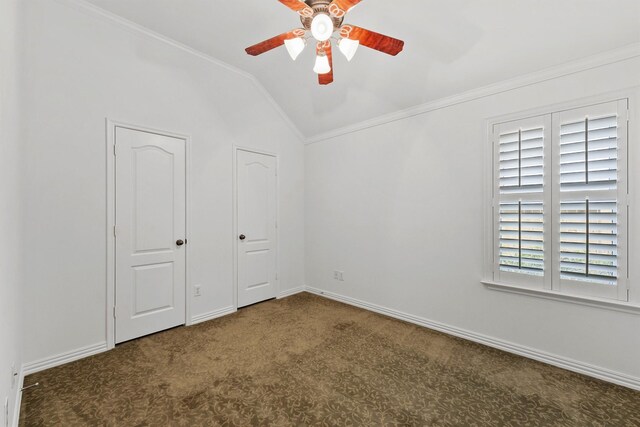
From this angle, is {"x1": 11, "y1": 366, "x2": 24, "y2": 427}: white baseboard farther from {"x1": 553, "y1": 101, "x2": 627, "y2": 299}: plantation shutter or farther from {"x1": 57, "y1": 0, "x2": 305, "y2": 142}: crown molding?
{"x1": 553, "y1": 101, "x2": 627, "y2": 299}: plantation shutter

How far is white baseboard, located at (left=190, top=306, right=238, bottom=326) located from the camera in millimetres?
3270

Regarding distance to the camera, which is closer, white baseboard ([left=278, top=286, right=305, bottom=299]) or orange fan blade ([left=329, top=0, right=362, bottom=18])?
orange fan blade ([left=329, top=0, right=362, bottom=18])

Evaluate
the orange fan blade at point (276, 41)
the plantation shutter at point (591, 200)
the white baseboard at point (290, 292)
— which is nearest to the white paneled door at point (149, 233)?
the white baseboard at point (290, 292)

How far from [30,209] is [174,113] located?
1.53 metres

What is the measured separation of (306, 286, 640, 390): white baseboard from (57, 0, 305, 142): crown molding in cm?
300

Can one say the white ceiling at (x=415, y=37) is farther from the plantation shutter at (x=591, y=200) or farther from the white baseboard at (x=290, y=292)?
the white baseboard at (x=290, y=292)

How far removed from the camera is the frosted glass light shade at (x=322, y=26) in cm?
168

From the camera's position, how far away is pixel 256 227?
393 centimetres

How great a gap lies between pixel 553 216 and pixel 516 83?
122 cm

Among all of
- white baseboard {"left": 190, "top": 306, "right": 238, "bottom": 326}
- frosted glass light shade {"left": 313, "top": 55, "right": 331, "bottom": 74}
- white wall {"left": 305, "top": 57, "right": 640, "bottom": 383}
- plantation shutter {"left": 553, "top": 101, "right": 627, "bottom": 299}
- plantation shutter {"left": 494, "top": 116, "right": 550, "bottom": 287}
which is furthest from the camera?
white baseboard {"left": 190, "top": 306, "right": 238, "bottom": 326}

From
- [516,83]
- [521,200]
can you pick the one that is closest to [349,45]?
[516,83]

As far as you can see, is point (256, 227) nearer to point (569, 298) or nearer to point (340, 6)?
point (340, 6)

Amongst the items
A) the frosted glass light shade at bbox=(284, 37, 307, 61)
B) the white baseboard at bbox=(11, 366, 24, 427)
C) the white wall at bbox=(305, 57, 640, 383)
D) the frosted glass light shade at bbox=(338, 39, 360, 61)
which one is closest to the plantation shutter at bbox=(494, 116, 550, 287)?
the white wall at bbox=(305, 57, 640, 383)

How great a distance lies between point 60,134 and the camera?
2.43 metres
